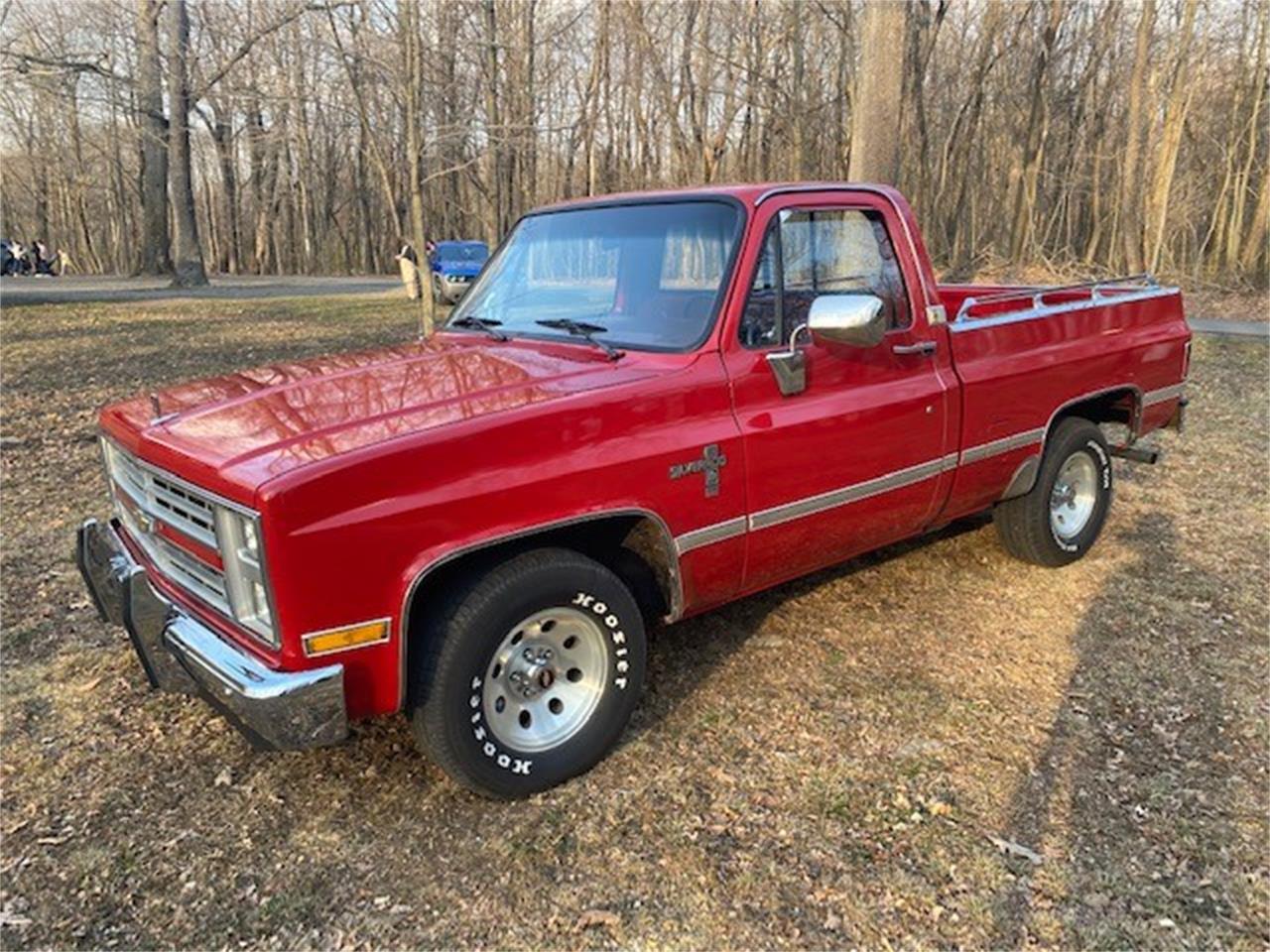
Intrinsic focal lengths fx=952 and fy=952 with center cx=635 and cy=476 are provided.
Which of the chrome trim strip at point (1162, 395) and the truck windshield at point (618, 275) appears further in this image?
the chrome trim strip at point (1162, 395)

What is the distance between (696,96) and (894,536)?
25521mm

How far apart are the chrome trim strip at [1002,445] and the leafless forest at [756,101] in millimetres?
5841

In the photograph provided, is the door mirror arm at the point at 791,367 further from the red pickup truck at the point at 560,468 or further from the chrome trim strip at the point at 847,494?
the chrome trim strip at the point at 847,494

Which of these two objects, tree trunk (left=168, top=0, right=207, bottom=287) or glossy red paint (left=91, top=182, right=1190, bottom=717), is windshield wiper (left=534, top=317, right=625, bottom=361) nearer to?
glossy red paint (left=91, top=182, right=1190, bottom=717)

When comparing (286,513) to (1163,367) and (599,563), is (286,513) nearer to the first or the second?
(599,563)

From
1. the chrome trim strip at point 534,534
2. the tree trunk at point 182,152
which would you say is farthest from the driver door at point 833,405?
the tree trunk at point 182,152

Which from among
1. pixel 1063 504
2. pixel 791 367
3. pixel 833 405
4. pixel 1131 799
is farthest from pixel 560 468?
pixel 1063 504

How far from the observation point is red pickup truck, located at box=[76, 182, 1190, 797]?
272cm

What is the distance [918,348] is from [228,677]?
2.99m

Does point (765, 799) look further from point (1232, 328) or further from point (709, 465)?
point (1232, 328)

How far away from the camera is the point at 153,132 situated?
23578mm

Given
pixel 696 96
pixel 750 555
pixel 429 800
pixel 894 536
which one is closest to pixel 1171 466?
pixel 894 536

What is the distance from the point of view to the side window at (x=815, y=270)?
366 centimetres

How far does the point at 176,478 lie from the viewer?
2.95m
